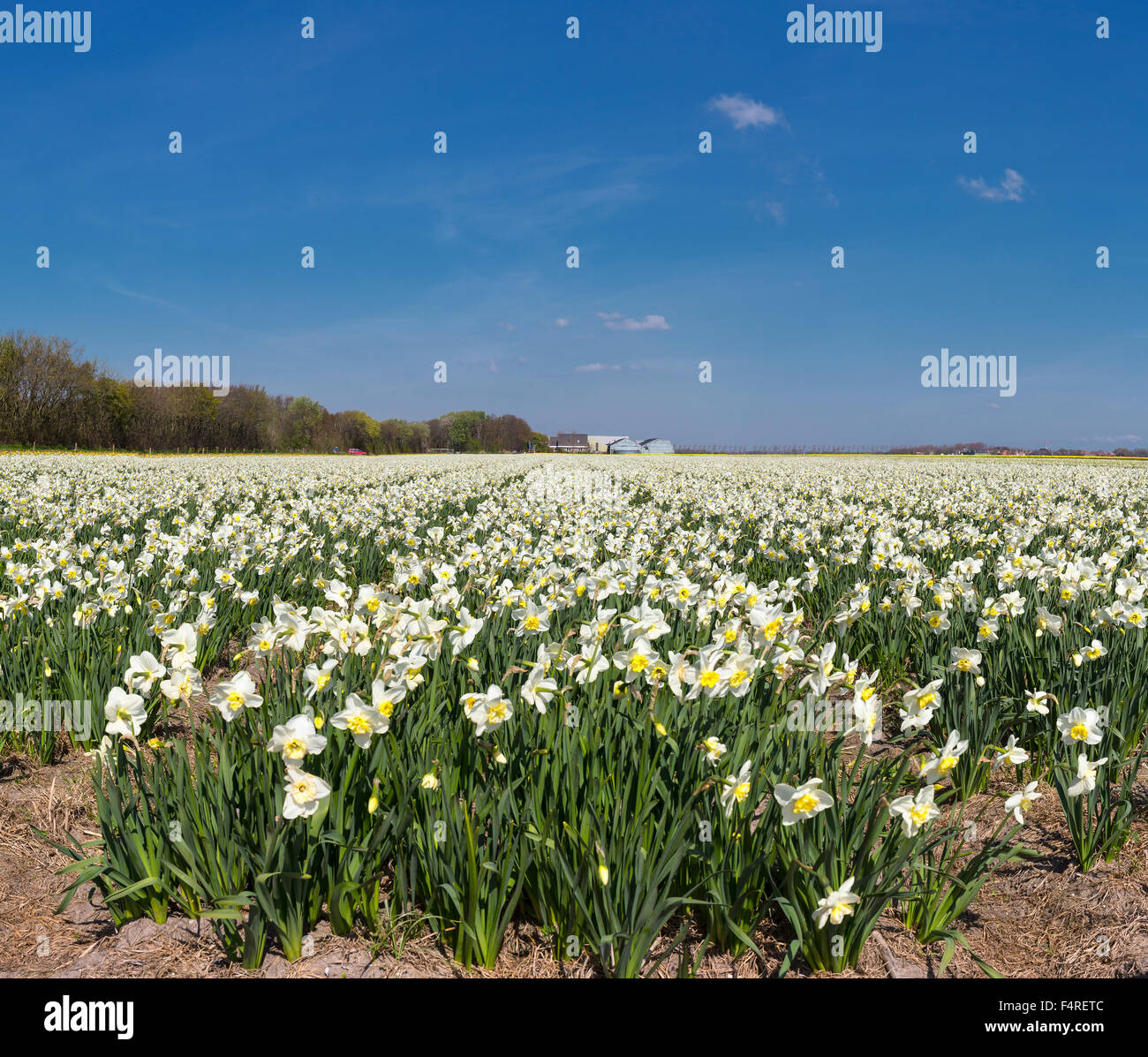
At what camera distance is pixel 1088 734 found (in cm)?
275

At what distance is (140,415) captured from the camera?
64000mm

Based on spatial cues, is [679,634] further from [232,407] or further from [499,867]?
[232,407]

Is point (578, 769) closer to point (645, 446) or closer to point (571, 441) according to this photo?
point (645, 446)

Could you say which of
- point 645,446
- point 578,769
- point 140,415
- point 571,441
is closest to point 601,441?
point 571,441

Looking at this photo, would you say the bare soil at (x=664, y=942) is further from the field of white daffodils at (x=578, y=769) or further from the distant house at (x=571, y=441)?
the distant house at (x=571, y=441)

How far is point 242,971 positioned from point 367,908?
0.47 metres

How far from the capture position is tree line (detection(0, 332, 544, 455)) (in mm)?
54156

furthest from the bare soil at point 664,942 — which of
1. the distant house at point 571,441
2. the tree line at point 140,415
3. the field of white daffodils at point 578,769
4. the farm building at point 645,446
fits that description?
the distant house at point 571,441

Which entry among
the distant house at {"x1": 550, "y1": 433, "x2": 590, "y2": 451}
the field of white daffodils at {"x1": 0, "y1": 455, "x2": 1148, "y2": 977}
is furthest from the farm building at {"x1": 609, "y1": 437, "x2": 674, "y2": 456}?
the field of white daffodils at {"x1": 0, "y1": 455, "x2": 1148, "y2": 977}

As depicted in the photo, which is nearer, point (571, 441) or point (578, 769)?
point (578, 769)

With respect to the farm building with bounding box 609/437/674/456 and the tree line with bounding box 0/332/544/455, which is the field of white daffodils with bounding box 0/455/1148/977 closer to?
the tree line with bounding box 0/332/544/455

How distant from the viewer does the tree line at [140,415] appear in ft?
178
